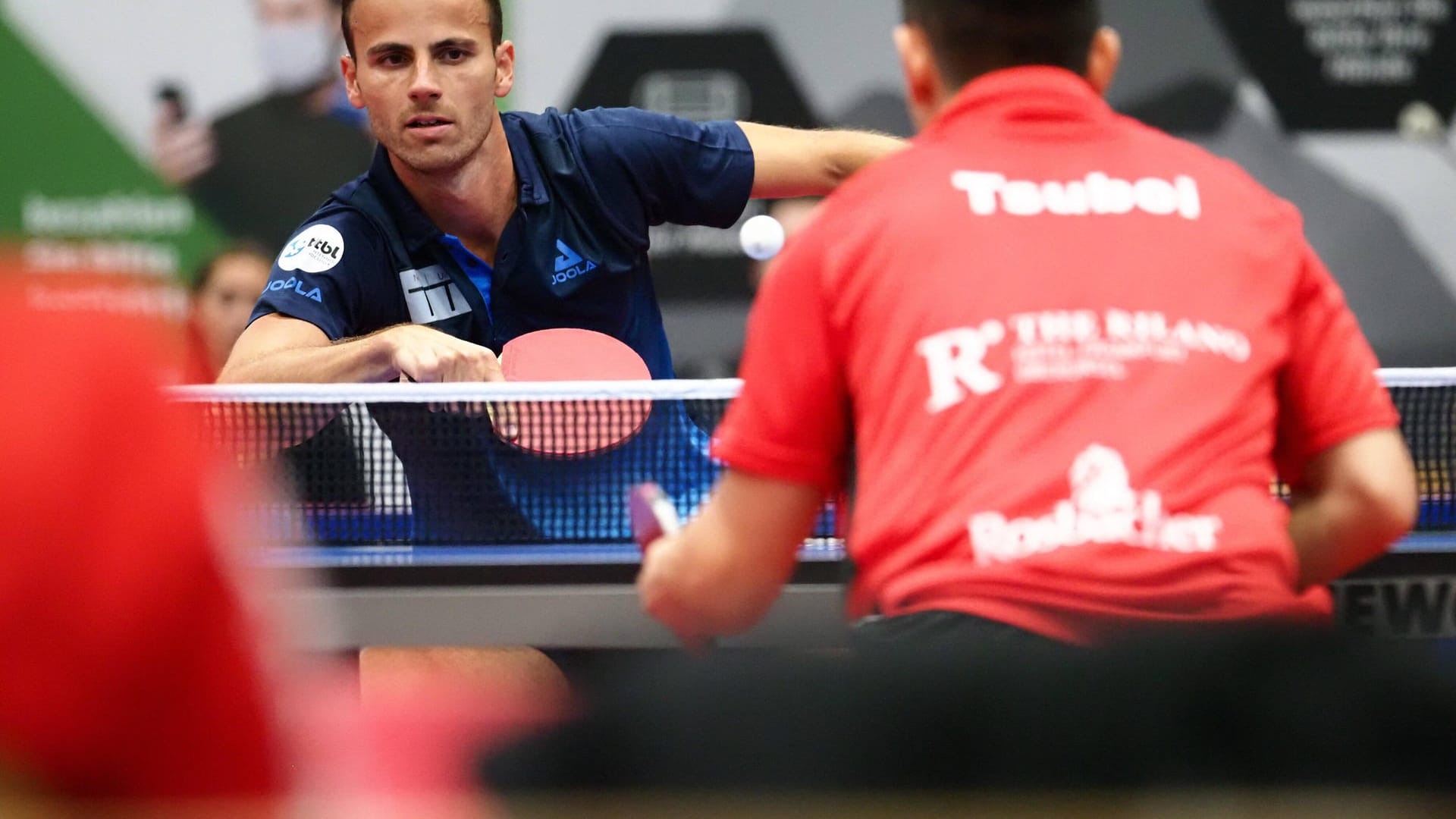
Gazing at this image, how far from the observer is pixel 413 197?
3633mm

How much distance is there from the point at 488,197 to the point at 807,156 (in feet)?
2.42

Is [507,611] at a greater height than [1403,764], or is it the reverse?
[1403,764]

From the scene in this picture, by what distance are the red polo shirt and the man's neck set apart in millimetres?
1939

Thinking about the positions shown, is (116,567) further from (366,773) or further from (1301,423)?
(1301,423)

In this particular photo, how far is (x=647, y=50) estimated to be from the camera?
7.46 metres

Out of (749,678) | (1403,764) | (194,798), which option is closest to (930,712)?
(749,678)

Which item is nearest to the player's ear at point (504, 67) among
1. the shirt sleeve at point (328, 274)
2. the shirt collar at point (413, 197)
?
the shirt collar at point (413, 197)

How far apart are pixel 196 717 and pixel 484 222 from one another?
9.61 ft

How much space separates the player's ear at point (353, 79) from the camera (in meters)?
3.66

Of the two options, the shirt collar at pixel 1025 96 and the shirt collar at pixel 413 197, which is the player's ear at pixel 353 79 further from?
the shirt collar at pixel 1025 96

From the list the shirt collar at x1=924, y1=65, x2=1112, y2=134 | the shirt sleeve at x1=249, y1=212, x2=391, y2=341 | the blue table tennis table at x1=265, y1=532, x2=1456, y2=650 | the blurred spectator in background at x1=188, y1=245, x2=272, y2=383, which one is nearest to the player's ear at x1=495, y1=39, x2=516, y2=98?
the shirt sleeve at x1=249, y1=212, x2=391, y2=341

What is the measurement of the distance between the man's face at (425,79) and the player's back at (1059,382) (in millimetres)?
1924

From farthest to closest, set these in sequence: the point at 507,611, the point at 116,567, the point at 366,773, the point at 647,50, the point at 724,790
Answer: the point at 647,50
the point at 507,611
the point at 724,790
the point at 366,773
the point at 116,567

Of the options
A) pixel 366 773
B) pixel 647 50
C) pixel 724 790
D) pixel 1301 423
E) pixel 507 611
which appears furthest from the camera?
pixel 647 50
